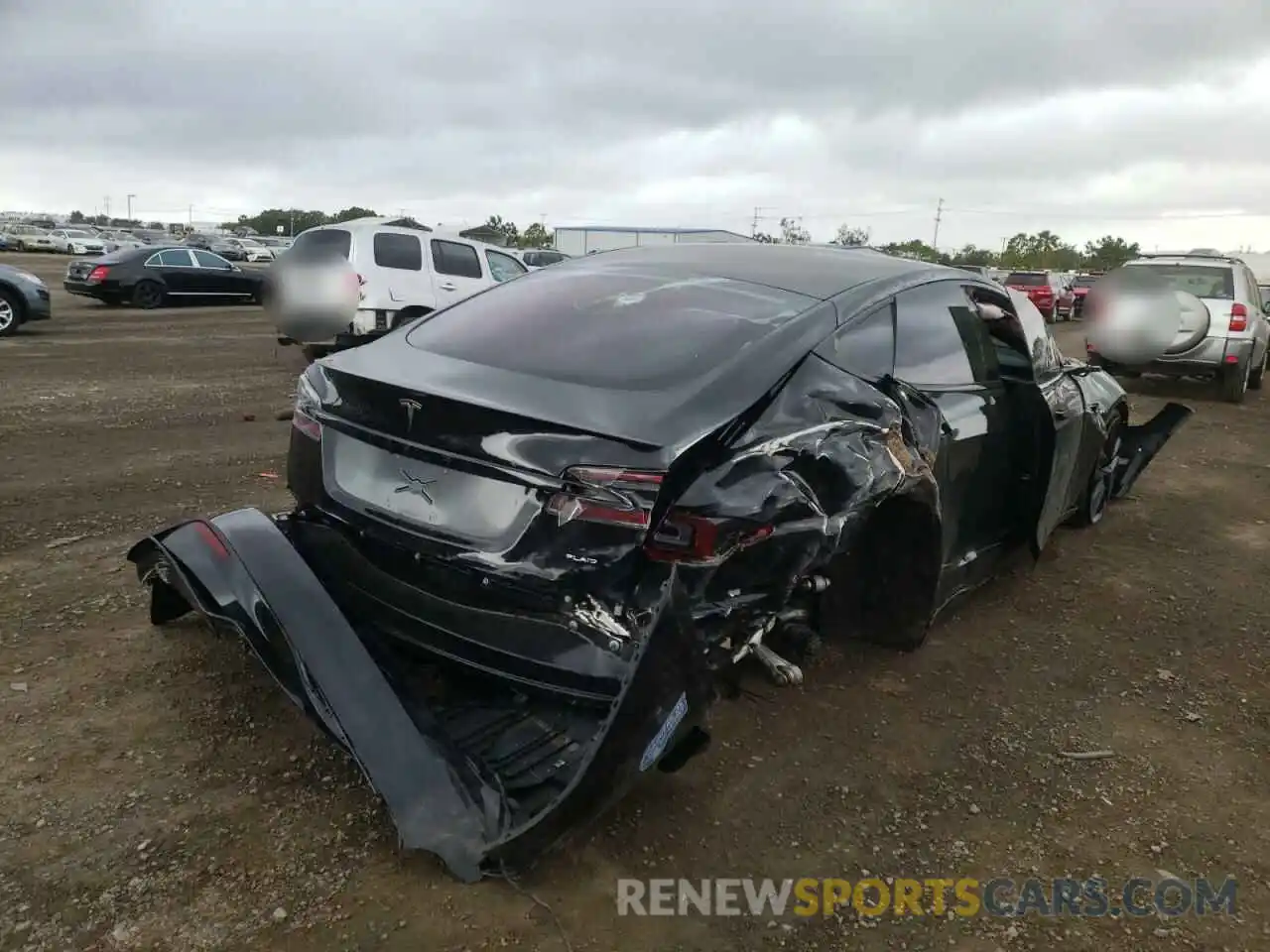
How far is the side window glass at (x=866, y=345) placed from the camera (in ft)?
10.3

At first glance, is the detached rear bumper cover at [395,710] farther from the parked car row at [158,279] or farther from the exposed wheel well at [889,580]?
the parked car row at [158,279]

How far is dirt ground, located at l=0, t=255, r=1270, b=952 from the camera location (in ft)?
7.67

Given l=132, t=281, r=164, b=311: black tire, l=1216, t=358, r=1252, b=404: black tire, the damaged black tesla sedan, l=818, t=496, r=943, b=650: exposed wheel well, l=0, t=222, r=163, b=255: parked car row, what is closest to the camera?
the damaged black tesla sedan

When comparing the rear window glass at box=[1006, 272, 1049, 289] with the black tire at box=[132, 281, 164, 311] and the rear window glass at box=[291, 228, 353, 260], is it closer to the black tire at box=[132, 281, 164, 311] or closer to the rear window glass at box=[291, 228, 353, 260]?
the rear window glass at box=[291, 228, 353, 260]

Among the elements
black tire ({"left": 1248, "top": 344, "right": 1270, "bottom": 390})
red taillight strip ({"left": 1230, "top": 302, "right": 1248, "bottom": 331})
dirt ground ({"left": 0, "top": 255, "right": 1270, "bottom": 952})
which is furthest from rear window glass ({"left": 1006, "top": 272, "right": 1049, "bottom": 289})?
dirt ground ({"left": 0, "top": 255, "right": 1270, "bottom": 952})

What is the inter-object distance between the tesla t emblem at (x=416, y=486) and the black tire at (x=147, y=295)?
758 inches

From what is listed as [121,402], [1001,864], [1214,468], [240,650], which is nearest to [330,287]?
[121,402]

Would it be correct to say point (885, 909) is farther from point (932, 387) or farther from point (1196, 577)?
point (1196, 577)

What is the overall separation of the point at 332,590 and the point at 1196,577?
15.0 ft

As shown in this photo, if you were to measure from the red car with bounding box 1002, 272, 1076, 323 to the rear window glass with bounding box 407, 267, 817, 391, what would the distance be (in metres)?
24.0

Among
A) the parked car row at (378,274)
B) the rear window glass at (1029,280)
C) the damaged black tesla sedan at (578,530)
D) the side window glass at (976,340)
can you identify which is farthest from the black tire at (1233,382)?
the rear window glass at (1029,280)

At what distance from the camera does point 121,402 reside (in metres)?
8.59

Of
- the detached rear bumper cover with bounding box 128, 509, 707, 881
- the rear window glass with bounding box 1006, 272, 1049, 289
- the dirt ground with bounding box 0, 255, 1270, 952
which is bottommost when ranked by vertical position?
the dirt ground with bounding box 0, 255, 1270, 952

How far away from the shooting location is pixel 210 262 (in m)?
20.8
